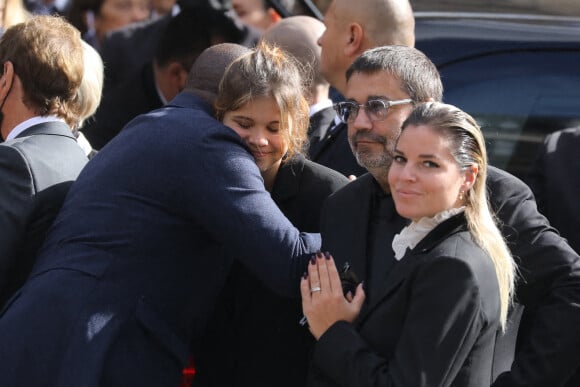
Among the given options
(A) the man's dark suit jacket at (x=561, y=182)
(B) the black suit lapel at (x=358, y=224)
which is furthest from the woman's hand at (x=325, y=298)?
(A) the man's dark suit jacket at (x=561, y=182)

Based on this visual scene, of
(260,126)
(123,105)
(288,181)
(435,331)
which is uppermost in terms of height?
(260,126)

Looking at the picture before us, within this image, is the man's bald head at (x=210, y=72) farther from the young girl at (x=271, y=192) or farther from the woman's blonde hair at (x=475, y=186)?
the woman's blonde hair at (x=475, y=186)

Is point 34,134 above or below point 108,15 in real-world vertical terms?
above

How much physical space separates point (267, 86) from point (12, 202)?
773 mm

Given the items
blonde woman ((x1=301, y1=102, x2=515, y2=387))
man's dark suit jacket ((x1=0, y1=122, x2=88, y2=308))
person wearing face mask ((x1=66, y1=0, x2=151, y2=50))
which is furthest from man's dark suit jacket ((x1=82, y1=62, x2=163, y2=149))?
blonde woman ((x1=301, y1=102, x2=515, y2=387))

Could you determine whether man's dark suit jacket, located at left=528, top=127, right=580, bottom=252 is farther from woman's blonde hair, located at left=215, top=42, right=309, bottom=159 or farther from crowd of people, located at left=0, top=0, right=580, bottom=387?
woman's blonde hair, located at left=215, top=42, right=309, bottom=159

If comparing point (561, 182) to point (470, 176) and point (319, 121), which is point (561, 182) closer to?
point (470, 176)

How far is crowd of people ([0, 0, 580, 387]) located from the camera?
9.11 feet

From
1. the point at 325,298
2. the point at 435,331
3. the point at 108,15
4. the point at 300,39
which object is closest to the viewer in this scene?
the point at 435,331

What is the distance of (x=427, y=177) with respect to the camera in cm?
277

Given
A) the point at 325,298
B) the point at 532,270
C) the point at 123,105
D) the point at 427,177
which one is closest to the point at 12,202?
the point at 325,298

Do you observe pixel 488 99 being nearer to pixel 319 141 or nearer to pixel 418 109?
pixel 319 141

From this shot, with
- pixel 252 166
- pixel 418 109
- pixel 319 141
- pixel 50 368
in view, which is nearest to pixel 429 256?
pixel 418 109

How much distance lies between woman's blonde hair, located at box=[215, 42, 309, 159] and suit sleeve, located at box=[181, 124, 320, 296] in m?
0.16
